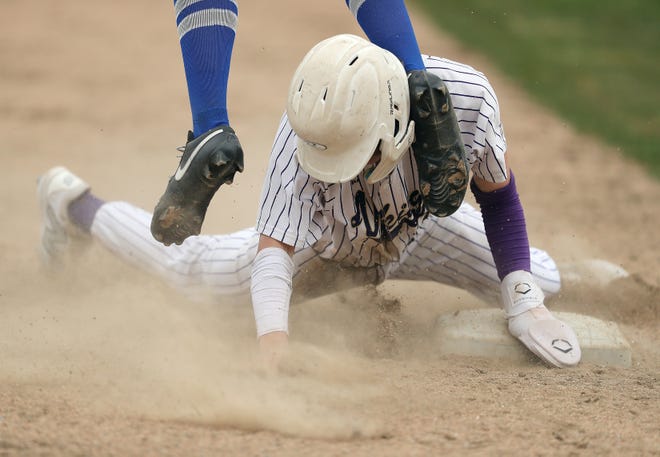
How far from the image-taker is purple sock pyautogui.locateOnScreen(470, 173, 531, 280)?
3.39 metres

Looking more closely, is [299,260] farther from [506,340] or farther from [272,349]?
[506,340]

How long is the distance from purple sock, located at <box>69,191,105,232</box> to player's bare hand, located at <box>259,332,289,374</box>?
1477mm

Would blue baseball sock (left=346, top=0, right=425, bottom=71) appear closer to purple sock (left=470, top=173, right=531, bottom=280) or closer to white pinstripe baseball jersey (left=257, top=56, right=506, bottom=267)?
white pinstripe baseball jersey (left=257, top=56, right=506, bottom=267)

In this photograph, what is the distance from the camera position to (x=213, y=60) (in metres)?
3.05

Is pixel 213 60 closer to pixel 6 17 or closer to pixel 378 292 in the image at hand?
pixel 378 292

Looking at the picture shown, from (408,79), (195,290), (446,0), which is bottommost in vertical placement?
(195,290)

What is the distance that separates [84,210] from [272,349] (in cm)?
158

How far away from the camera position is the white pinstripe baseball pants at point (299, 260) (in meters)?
3.58

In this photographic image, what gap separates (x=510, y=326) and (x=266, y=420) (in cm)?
115

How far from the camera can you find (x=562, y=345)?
3.23 m

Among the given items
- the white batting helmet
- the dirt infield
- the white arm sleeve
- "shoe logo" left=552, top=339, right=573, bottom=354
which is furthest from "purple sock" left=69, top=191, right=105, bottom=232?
"shoe logo" left=552, top=339, right=573, bottom=354

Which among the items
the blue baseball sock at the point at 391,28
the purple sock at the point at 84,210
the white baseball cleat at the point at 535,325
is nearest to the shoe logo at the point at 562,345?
the white baseball cleat at the point at 535,325

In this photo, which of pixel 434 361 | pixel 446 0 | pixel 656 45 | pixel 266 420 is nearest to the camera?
pixel 266 420

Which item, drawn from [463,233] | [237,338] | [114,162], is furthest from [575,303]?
[114,162]
